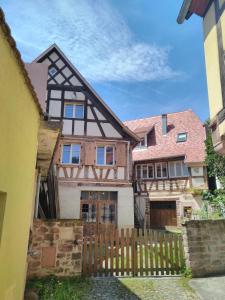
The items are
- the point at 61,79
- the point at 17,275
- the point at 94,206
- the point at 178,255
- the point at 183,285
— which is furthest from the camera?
the point at 61,79

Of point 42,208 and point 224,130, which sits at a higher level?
point 224,130

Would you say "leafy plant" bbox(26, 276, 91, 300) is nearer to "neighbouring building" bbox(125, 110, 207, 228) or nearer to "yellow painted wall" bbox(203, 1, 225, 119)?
"yellow painted wall" bbox(203, 1, 225, 119)

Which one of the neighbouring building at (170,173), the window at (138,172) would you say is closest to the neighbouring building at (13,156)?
the neighbouring building at (170,173)

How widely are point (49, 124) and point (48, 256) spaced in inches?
152

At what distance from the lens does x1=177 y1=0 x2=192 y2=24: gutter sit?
805 cm

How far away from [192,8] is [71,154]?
30.4 feet

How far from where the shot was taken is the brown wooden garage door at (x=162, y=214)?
18.5 metres

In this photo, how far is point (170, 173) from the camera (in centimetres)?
1862

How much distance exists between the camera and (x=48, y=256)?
6.25 metres

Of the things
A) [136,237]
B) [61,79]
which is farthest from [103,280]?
[61,79]

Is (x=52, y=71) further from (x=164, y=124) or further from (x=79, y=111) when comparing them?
(x=164, y=124)

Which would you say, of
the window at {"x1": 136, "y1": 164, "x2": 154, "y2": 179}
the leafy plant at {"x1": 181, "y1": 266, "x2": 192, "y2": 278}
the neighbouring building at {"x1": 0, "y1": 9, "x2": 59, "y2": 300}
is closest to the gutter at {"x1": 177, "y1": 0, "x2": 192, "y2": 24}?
the neighbouring building at {"x1": 0, "y1": 9, "x2": 59, "y2": 300}

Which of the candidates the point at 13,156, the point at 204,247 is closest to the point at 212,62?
the point at 204,247

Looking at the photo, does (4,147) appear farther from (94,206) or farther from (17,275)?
(94,206)
